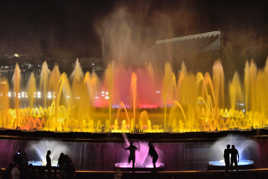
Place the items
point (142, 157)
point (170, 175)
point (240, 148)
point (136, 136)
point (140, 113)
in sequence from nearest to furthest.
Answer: point (170, 175) < point (142, 157) < point (136, 136) < point (240, 148) < point (140, 113)

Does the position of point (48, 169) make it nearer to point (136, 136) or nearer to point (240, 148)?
point (136, 136)

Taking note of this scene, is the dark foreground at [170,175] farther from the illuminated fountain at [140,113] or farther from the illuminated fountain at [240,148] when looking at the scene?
the illuminated fountain at [140,113]

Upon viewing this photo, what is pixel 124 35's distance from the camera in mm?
34562

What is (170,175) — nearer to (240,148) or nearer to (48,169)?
(240,148)

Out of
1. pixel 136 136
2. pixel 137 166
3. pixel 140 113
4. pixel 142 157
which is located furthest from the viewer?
pixel 140 113

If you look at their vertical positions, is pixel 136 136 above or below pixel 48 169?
above

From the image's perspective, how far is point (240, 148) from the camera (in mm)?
13438

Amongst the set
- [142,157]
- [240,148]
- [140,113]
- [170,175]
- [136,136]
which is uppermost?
[140,113]

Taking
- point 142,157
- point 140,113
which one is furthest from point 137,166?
point 140,113

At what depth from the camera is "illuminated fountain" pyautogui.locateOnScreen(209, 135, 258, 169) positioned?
42.5ft

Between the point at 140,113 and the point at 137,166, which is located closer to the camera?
the point at 137,166

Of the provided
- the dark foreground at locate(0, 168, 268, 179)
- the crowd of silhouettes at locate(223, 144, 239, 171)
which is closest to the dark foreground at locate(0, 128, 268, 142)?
the crowd of silhouettes at locate(223, 144, 239, 171)

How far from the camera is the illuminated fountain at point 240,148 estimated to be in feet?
42.5

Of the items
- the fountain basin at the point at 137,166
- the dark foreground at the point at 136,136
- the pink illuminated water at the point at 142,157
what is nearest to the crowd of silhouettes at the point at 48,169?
the fountain basin at the point at 137,166
